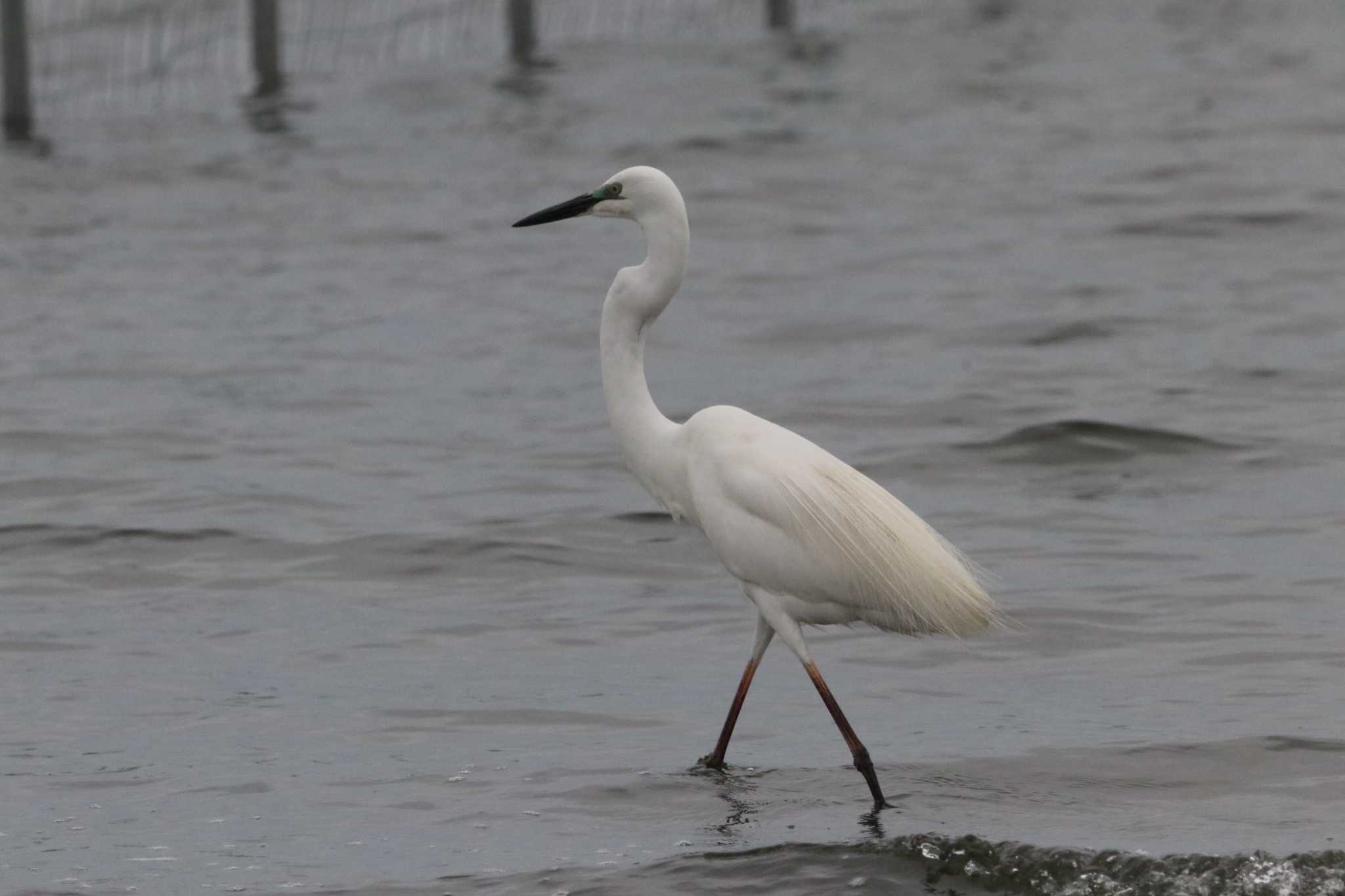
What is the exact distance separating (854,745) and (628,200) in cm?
192

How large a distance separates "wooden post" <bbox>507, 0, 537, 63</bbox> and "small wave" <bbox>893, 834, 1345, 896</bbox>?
21.1 metres

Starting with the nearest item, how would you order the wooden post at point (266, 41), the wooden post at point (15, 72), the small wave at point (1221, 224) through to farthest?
the small wave at point (1221, 224) → the wooden post at point (15, 72) → the wooden post at point (266, 41)

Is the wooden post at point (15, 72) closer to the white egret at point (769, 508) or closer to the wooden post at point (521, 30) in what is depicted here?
the wooden post at point (521, 30)

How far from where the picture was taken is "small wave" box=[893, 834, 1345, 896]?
20.3 feet

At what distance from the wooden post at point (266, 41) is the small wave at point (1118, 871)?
18459 mm

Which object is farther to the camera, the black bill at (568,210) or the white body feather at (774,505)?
the black bill at (568,210)

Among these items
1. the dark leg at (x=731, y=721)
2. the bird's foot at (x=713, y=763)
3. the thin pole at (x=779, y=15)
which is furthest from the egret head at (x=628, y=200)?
the thin pole at (x=779, y=15)

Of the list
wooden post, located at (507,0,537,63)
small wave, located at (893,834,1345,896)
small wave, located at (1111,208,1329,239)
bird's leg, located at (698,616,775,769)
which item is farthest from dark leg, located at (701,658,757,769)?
wooden post, located at (507,0,537,63)

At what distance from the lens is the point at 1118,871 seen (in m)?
6.32

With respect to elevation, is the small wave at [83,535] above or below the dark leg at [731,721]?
below

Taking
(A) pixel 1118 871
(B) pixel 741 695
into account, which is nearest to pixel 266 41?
(B) pixel 741 695

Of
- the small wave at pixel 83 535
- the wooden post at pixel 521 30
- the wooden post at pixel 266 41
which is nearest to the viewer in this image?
the small wave at pixel 83 535

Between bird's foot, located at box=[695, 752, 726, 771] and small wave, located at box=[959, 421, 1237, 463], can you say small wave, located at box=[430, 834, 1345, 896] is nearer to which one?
bird's foot, located at box=[695, 752, 726, 771]

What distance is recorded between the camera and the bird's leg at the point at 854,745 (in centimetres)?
691
